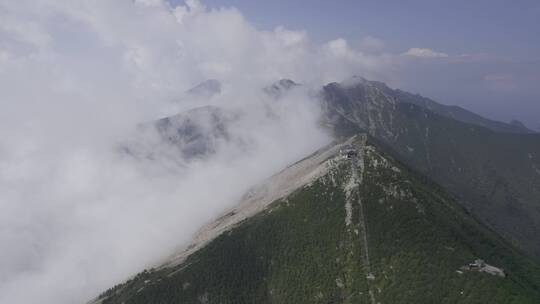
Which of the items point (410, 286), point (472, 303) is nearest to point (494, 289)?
point (472, 303)

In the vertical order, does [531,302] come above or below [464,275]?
below

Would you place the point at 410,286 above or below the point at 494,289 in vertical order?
above

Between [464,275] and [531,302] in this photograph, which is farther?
[464,275]

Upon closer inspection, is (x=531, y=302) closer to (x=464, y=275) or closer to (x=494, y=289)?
(x=494, y=289)

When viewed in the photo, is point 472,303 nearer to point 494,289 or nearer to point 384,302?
point 494,289

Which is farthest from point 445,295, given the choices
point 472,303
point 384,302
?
point 384,302

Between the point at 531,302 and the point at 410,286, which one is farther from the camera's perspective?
the point at 410,286

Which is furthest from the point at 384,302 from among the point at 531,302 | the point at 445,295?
the point at 531,302
